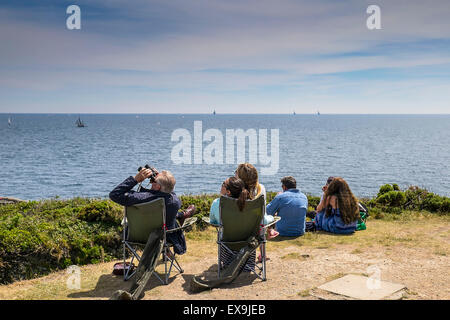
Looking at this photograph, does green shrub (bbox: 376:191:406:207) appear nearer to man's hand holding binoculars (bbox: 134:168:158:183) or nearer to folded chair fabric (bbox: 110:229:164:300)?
folded chair fabric (bbox: 110:229:164:300)

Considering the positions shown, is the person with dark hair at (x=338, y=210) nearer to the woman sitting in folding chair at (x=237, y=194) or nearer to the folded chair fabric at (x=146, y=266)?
the woman sitting in folding chair at (x=237, y=194)

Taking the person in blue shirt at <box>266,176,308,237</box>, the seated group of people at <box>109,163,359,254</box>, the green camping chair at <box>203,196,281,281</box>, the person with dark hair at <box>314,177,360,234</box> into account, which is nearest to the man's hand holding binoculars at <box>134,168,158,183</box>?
the seated group of people at <box>109,163,359,254</box>

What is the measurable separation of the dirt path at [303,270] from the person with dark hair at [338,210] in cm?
32

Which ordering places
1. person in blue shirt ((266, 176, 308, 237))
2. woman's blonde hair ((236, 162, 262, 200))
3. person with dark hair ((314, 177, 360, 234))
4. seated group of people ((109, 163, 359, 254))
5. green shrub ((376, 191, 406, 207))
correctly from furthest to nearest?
green shrub ((376, 191, 406, 207))
person with dark hair ((314, 177, 360, 234))
person in blue shirt ((266, 176, 308, 237))
woman's blonde hair ((236, 162, 262, 200))
seated group of people ((109, 163, 359, 254))

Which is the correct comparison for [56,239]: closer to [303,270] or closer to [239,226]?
[239,226]

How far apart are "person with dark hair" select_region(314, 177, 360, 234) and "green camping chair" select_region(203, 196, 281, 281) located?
2639 mm

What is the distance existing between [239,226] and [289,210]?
2.30 metres

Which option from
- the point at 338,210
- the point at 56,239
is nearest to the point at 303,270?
the point at 338,210

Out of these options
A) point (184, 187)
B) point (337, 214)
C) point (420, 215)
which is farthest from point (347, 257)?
point (184, 187)

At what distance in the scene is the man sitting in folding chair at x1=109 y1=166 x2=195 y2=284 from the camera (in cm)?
576

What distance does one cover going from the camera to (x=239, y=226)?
605cm

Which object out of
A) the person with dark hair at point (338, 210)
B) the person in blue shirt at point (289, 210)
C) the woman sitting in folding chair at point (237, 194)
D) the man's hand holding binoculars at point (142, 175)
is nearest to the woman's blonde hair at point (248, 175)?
the woman sitting in folding chair at point (237, 194)

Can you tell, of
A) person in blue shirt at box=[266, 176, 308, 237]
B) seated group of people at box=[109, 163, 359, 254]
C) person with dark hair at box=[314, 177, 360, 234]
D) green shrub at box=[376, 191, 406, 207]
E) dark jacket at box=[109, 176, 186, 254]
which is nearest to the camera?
dark jacket at box=[109, 176, 186, 254]
